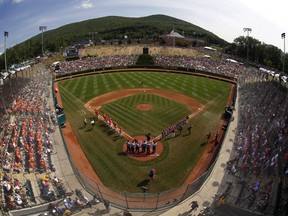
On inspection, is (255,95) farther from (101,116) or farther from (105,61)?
(105,61)

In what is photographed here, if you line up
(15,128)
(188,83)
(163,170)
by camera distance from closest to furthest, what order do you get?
(163,170) < (15,128) < (188,83)

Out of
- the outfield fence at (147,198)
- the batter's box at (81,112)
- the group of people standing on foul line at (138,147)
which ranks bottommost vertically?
the outfield fence at (147,198)

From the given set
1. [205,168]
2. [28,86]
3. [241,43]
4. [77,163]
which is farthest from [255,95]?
[241,43]

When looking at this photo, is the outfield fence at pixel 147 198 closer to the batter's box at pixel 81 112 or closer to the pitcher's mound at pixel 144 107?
the batter's box at pixel 81 112

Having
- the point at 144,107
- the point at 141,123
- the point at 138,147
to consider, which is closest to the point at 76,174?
the point at 138,147

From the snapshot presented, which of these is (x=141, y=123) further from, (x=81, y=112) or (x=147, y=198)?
(x=147, y=198)

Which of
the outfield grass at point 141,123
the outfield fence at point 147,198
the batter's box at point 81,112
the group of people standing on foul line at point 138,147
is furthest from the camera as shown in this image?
the batter's box at point 81,112

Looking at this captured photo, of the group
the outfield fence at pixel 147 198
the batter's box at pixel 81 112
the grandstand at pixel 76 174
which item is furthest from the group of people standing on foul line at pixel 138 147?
the batter's box at pixel 81 112
